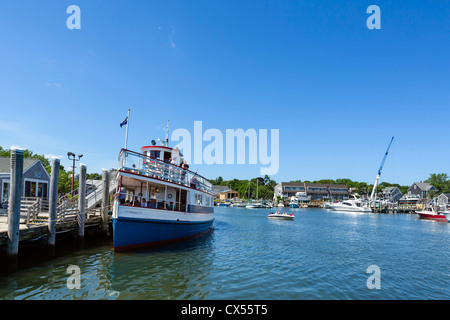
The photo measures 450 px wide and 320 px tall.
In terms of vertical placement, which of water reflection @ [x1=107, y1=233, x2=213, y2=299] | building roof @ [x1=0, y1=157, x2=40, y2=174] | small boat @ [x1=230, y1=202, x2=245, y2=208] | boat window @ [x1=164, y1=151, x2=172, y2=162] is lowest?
small boat @ [x1=230, y1=202, x2=245, y2=208]

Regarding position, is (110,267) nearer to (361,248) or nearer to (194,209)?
(194,209)

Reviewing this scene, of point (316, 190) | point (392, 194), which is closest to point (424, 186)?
point (392, 194)

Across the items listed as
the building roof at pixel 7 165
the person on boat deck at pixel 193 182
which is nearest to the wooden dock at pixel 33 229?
the person on boat deck at pixel 193 182

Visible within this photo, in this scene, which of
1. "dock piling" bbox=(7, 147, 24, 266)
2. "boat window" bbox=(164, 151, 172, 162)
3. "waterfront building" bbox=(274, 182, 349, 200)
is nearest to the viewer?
"dock piling" bbox=(7, 147, 24, 266)

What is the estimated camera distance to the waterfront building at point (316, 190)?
4751 inches

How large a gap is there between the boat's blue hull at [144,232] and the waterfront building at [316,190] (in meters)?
106

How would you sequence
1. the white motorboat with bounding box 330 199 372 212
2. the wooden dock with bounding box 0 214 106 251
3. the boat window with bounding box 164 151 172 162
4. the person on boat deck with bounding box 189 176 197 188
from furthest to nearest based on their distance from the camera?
the white motorboat with bounding box 330 199 372 212, the boat window with bounding box 164 151 172 162, the person on boat deck with bounding box 189 176 197 188, the wooden dock with bounding box 0 214 106 251

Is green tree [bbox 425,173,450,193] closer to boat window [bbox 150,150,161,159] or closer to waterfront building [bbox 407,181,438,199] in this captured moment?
waterfront building [bbox 407,181,438,199]

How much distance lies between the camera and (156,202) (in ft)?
57.7

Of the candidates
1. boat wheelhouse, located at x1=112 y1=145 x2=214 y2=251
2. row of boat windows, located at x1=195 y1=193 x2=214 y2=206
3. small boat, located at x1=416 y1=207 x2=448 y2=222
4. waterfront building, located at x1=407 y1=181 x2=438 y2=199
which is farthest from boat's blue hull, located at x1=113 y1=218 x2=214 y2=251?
waterfront building, located at x1=407 y1=181 x2=438 y2=199

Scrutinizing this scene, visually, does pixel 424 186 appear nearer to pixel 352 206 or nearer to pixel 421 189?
pixel 421 189

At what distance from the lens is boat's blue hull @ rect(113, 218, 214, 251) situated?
14845mm

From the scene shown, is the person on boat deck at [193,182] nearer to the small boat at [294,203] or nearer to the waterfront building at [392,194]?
the small boat at [294,203]
